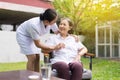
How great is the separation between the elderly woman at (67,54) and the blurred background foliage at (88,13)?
6.91 meters

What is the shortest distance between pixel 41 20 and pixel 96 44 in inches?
476

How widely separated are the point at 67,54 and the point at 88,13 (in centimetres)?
1041

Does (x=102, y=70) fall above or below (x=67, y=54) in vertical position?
below

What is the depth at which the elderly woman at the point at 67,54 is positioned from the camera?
3.96 meters

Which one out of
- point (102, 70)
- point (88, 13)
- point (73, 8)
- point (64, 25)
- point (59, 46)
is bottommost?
point (102, 70)

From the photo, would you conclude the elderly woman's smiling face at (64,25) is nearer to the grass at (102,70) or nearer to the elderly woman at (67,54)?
the elderly woman at (67,54)

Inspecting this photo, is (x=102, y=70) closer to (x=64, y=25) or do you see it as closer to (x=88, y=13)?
(x=64, y=25)

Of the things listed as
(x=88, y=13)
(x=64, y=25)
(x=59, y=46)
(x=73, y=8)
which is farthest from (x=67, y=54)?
(x=73, y=8)

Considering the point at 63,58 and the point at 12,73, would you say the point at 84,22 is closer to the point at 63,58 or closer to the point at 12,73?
the point at 63,58

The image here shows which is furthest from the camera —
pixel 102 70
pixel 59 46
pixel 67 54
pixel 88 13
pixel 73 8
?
pixel 73 8

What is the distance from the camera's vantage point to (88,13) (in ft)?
47.6

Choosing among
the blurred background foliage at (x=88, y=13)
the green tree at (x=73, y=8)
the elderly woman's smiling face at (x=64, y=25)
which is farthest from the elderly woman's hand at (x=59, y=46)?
the green tree at (x=73, y=8)

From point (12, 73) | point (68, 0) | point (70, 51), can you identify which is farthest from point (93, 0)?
point (12, 73)

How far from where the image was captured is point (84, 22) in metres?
15.5
